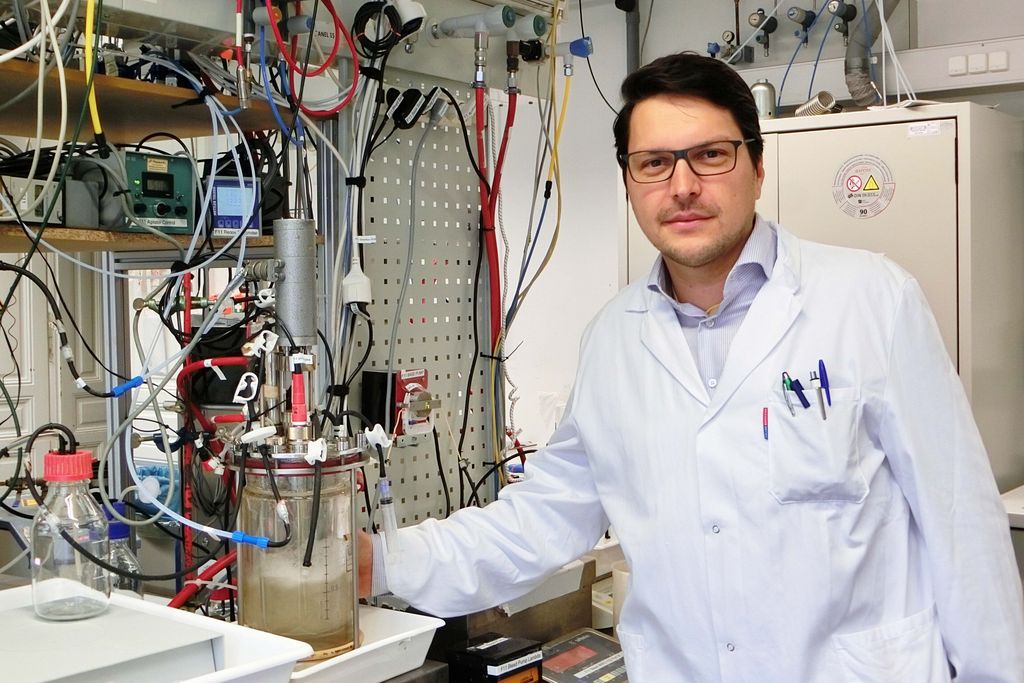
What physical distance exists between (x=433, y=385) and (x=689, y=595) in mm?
621

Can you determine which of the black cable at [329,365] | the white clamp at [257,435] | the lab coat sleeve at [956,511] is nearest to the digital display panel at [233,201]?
the black cable at [329,365]

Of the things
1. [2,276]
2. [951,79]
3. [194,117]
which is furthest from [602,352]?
[2,276]

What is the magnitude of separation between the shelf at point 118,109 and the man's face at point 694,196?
0.60 meters

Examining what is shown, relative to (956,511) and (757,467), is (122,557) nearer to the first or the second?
(757,467)

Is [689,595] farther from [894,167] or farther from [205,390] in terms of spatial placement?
[894,167]

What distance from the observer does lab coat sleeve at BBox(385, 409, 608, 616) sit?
157 cm

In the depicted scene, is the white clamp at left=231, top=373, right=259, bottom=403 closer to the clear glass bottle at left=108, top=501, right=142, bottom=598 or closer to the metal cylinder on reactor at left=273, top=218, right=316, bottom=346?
the metal cylinder on reactor at left=273, top=218, right=316, bottom=346

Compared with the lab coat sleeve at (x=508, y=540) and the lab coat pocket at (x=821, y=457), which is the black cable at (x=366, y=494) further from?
the lab coat pocket at (x=821, y=457)

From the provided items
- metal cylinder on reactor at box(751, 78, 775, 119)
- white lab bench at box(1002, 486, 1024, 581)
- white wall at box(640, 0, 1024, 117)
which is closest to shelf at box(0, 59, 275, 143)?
metal cylinder on reactor at box(751, 78, 775, 119)

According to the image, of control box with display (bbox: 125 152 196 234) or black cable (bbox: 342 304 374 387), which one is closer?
control box with display (bbox: 125 152 196 234)

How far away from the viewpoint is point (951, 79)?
132 inches

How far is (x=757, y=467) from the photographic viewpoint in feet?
4.72

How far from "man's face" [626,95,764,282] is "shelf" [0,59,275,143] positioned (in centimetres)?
60

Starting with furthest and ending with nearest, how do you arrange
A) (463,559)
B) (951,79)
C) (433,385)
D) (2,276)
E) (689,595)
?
(2,276) < (951,79) < (433,385) < (463,559) < (689,595)
